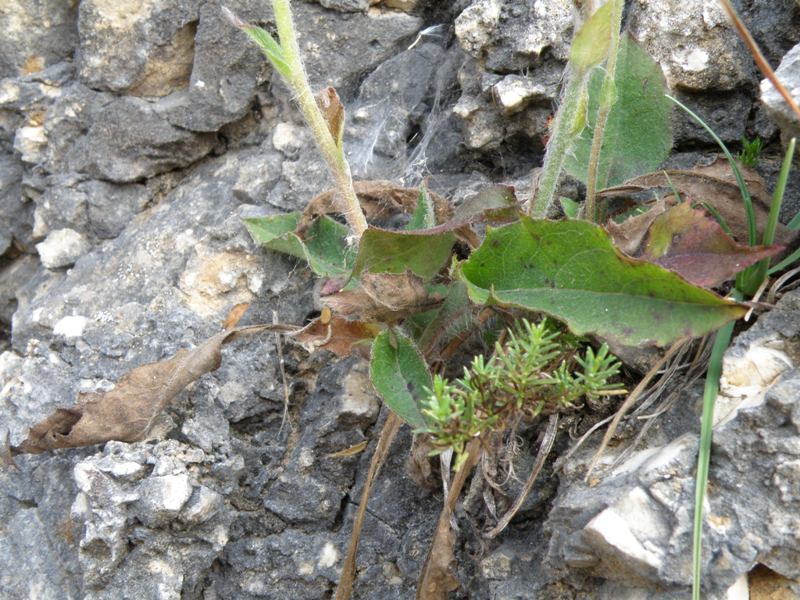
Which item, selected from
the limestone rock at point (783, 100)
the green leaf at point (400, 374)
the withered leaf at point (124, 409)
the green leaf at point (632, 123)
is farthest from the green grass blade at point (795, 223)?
the withered leaf at point (124, 409)

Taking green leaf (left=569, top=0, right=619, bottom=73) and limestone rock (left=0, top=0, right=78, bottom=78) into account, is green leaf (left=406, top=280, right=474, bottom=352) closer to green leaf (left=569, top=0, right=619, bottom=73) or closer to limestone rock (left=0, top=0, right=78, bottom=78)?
green leaf (left=569, top=0, right=619, bottom=73)

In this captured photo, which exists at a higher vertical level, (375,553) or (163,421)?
(163,421)

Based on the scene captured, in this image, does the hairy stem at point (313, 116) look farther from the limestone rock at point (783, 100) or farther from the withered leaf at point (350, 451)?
the limestone rock at point (783, 100)

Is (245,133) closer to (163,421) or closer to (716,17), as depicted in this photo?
(163,421)

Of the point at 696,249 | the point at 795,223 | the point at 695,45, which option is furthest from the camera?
the point at 695,45

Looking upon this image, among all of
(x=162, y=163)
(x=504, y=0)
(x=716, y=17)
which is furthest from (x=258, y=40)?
(x=716, y=17)

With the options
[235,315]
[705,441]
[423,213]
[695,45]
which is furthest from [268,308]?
[695,45]

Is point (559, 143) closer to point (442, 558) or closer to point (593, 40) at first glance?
point (593, 40)
